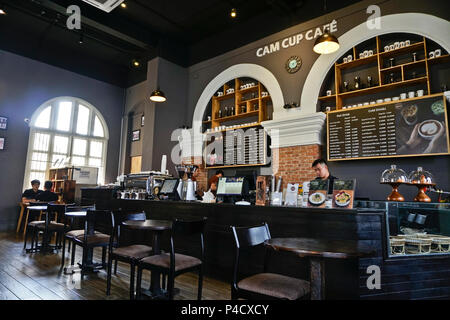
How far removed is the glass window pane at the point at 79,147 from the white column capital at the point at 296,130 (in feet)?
19.9

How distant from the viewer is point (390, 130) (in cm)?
406

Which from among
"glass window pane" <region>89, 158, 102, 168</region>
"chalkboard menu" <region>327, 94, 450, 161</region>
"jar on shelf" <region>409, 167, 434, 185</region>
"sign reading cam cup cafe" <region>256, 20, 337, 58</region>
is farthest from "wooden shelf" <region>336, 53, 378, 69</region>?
"glass window pane" <region>89, 158, 102, 168</region>

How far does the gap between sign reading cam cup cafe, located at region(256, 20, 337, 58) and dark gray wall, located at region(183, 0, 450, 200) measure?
0.23ft

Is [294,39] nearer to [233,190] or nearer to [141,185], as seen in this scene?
[233,190]

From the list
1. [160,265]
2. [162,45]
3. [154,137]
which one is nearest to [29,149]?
[154,137]

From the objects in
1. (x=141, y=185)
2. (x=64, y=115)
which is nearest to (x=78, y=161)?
(x=64, y=115)

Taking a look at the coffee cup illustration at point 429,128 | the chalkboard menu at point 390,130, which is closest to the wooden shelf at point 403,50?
the chalkboard menu at point 390,130

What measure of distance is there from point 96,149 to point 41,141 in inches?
60.0

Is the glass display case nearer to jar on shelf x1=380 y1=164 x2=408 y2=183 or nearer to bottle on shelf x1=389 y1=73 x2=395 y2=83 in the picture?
jar on shelf x1=380 y1=164 x2=408 y2=183

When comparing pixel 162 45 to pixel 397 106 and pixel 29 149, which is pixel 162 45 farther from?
pixel 397 106

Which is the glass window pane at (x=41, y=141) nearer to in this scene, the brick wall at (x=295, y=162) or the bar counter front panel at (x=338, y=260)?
the brick wall at (x=295, y=162)

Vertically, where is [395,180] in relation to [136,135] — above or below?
below

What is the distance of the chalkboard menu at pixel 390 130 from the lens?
12.1ft

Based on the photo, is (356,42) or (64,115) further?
(64,115)
